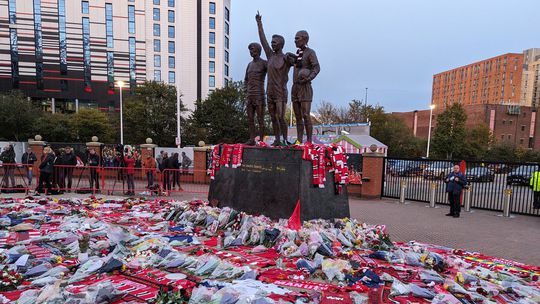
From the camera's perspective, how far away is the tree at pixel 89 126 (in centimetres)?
3338

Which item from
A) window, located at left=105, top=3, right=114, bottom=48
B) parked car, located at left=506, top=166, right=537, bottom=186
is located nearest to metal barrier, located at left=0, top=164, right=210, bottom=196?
parked car, located at left=506, top=166, right=537, bottom=186

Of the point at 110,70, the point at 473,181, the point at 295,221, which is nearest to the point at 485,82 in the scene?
the point at 110,70

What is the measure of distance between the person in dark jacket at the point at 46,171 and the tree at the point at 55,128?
2379 centimetres

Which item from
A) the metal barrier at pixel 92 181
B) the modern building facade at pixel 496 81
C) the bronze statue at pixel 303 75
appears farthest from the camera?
the modern building facade at pixel 496 81

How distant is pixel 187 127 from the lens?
31.7m

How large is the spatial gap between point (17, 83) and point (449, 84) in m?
116

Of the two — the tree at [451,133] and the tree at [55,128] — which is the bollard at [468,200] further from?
the tree at [55,128]

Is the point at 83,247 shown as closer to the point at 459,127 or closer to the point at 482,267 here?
the point at 482,267

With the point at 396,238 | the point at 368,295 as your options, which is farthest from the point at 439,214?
the point at 368,295

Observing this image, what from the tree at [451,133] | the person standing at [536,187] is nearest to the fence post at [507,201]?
the person standing at [536,187]

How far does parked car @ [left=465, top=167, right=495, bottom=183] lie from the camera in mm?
11746

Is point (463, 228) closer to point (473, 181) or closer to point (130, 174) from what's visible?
point (473, 181)

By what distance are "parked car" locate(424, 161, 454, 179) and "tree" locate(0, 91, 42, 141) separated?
3571 centimetres

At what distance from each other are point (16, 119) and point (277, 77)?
34957 mm
